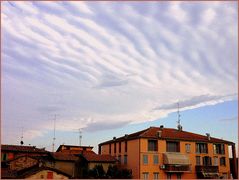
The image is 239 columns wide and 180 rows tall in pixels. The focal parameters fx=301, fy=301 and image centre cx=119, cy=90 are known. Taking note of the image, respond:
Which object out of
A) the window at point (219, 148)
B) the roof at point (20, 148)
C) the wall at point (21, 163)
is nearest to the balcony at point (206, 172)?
the window at point (219, 148)

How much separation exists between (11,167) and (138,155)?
1588 cm

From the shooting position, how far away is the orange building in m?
40.4

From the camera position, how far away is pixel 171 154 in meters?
41.6

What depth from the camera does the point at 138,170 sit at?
39344mm

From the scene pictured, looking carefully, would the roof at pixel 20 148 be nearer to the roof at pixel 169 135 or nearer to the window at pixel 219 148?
the roof at pixel 169 135

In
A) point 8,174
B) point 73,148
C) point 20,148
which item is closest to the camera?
point 8,174

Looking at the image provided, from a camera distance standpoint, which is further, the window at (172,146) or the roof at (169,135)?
the window at (172,146)

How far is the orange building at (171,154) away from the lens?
4041 centimetres

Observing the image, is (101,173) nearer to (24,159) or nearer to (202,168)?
(24,159)

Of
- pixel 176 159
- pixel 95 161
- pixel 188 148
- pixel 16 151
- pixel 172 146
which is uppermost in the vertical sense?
pixel 172 146

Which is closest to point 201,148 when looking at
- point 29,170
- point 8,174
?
point 29,170

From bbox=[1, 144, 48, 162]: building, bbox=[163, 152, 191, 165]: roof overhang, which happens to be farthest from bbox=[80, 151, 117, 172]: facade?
bbox=[163, 152, 191, 165]: roof overhang

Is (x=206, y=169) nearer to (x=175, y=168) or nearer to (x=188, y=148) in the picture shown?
(x=188, y=148)

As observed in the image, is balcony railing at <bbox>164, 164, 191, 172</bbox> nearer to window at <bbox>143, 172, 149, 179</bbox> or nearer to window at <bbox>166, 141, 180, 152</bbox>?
window at <bbox>166, 141, 180, 152</bbox>
